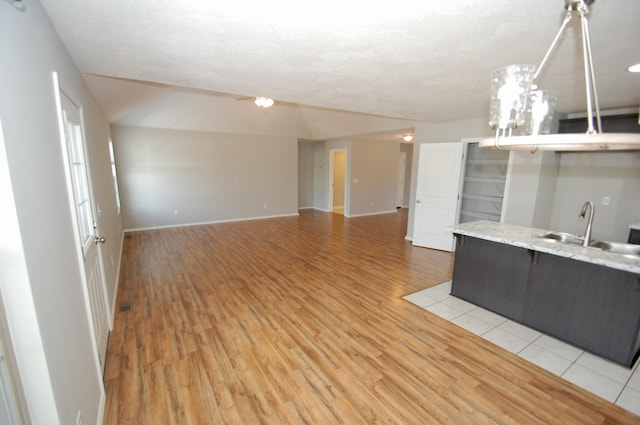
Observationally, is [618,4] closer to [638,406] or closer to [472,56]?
[472,56]

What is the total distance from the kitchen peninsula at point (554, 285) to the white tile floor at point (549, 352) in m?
0.09

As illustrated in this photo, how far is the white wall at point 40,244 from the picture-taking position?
96 centimetres

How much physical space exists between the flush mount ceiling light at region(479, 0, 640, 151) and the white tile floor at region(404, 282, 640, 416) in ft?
5.96

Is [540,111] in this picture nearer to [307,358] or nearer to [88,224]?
[307,358]

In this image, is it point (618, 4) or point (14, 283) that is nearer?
point (14, 283)

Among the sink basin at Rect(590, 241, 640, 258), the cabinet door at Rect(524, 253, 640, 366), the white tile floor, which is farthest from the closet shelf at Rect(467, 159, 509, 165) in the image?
the white tile floor

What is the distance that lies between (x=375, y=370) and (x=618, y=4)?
2.62 metres

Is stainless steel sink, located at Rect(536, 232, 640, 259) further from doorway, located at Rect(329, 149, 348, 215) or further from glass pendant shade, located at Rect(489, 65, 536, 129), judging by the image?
doorway, located at Rect(329, 149, 348, 215)

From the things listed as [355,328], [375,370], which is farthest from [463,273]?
[375,370]

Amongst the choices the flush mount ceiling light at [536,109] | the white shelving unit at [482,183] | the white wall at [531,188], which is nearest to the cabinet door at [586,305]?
the flush mount ceiling light at [536,109]

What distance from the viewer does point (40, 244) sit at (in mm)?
1124

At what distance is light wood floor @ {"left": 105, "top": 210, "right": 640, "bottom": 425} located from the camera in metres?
1.79

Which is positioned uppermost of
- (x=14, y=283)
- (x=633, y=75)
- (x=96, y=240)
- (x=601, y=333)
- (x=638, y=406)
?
(x=633, y=75)

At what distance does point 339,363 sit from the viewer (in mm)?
2203
